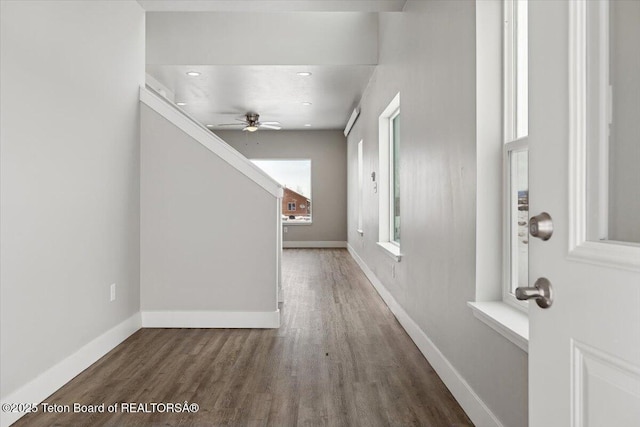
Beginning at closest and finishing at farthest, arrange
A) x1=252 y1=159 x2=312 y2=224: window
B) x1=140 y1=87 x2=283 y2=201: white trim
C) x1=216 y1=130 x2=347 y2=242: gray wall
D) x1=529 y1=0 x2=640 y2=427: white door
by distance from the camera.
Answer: x1=529 y1=0 x2=640 y2=427: white door → x1=140 y1=87 x2=283 y2=201: white trim → x1=216 y1=130 x2=347 y2=242: gray wall → x1=252 y1=159 x2=312 y2=224: window

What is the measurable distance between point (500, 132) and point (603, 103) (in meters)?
1.32

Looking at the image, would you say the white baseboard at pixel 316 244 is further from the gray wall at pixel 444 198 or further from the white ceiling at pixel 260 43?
the gray wall at pixel 444 198

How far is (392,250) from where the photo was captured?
4.59 meters

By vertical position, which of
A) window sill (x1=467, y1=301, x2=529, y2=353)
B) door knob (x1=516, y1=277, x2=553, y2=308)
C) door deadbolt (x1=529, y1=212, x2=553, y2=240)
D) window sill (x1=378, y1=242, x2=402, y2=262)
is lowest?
window sill (x1=467, y1=301, x2=529, y2=353)

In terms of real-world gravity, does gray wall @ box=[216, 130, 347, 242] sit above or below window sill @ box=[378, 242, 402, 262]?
above

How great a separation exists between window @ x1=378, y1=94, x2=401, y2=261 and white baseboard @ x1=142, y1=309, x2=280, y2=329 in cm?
195

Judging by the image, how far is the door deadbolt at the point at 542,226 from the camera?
0.95 m

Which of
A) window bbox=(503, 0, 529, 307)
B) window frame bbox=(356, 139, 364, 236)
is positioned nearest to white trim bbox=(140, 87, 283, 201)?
window bbox=(503, 0, 529, 307)

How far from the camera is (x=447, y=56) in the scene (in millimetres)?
2570

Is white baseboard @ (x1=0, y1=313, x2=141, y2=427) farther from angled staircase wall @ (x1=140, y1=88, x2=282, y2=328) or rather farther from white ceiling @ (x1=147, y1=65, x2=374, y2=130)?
white ceiling @ (x1=147, y1=65, x2=374, y2=130)

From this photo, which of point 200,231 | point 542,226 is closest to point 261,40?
point 200,231

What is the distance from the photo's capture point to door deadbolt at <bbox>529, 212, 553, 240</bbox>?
0.95 m

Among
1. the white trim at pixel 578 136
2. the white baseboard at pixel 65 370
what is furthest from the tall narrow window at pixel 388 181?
the white trim at pixel 578 136

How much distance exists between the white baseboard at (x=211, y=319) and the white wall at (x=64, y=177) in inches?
9.3
